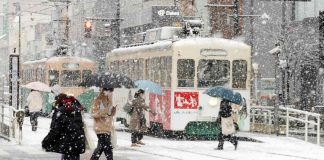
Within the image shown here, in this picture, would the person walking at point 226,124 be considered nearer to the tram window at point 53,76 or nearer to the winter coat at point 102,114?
the winter coat at point 102,114

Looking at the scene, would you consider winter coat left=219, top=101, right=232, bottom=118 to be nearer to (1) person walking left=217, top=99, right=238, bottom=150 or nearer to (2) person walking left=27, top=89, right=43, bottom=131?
(1) person walking left=217, top=99, right=238, bottom=150

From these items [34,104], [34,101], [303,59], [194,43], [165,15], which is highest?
[165,15]

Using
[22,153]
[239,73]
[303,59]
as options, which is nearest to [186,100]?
[239,73]

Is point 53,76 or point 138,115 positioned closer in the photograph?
point 138,115

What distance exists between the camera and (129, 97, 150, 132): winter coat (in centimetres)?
2120

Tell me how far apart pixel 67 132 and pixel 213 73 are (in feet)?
43.0

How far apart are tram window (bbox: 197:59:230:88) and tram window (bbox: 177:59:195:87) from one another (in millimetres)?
228

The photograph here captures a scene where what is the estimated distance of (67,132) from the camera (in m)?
11.4

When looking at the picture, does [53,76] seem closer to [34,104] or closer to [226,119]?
[34,104]

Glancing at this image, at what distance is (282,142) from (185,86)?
3.20 metres

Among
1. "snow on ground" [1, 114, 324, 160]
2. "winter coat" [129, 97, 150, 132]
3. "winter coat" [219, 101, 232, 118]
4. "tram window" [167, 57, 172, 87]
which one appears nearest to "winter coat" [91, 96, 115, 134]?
"snow on ground" [1, 114, 324, 160]

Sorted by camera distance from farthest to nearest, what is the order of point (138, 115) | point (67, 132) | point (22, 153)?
point (138, 115) < point (22, 153) < point (67, 132)

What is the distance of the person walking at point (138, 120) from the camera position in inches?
830

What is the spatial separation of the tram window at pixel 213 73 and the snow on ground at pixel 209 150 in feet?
5.78
